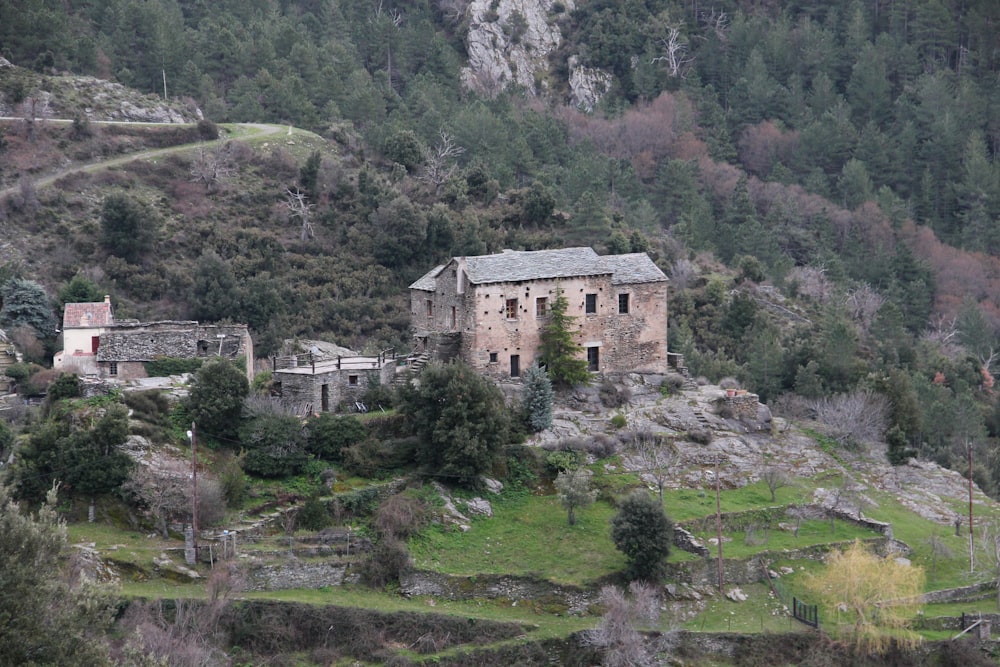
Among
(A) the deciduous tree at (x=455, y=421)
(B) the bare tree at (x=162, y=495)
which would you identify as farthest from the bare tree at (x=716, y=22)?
(B) the bare tree at (x=162, y=495)

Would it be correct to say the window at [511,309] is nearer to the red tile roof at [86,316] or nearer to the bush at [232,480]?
the bush at [232,480]

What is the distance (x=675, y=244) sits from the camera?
87875 mm

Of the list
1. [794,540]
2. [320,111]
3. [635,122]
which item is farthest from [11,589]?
[635,122]

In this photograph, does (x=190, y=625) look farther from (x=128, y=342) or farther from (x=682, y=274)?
(x=682, y=274)

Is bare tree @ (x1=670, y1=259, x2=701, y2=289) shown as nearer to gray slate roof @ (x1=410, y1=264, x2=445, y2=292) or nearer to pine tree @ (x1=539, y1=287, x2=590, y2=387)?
gray slate roof @ (x1=410, y1=264, x2=445, y2=292)

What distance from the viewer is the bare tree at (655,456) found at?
53750 mm

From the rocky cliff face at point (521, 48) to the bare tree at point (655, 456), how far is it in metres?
69.3

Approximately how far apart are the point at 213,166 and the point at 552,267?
31174 mm

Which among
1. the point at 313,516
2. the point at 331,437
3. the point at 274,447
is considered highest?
the point at 331,437

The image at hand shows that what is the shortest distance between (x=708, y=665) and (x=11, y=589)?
21850 mm

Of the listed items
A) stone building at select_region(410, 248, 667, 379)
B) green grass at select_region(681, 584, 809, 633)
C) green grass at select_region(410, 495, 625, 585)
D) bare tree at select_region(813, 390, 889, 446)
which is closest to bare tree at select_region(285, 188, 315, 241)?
stone building at select_region(410, 248, 667, 379)

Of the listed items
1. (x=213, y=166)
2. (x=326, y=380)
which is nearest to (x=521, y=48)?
(x=213, y=166)

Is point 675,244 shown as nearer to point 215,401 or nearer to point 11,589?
point 215,401

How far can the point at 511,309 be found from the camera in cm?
5616
